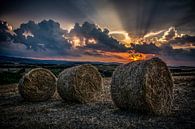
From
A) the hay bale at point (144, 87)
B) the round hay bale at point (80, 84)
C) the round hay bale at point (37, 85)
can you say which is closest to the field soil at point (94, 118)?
the hay bale at point (144, 87)

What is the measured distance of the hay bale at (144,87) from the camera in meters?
10.8

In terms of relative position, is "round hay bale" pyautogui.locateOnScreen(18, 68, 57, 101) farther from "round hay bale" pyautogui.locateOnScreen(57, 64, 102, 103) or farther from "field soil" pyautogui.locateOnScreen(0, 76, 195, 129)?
"field soil" pyautogui.locateOnScreen(0, 76, 195, 129)

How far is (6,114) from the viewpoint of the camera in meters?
12.3

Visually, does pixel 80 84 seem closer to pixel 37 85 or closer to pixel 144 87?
pixel 37 85

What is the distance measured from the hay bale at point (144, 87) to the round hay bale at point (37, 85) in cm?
618

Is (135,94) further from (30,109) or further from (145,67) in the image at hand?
(30,109)

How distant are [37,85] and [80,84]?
11.0ft

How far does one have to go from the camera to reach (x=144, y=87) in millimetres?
10703

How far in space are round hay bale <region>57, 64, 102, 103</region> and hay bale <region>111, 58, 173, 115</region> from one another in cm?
310

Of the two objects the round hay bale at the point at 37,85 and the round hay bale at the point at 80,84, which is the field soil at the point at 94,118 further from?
the round hay bale at the point at 37,85

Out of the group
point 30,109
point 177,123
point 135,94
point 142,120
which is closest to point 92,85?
point 30,109

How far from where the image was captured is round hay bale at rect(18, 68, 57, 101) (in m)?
16.3

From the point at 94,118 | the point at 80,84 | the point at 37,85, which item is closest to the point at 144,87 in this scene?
the point at 94,118

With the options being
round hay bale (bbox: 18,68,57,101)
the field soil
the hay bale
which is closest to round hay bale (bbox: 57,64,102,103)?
the field soil
